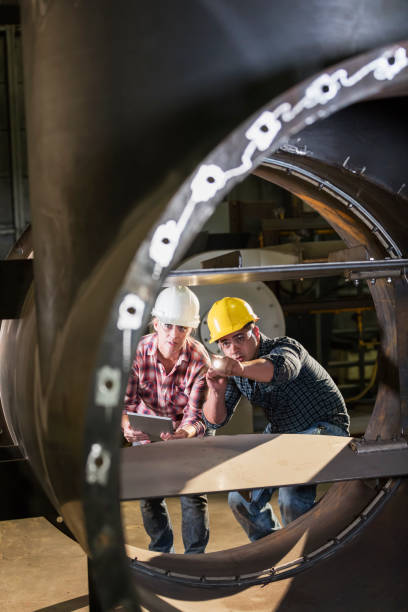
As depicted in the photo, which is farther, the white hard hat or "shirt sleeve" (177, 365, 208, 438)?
the white hard hat

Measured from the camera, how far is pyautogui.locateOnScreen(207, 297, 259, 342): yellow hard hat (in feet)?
10.1

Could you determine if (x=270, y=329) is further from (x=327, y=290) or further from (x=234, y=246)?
(x=327, y=290)

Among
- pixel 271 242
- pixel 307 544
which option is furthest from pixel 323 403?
pixel 271 242

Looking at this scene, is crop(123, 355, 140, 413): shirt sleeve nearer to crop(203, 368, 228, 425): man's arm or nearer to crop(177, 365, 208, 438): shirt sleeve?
crop(177, 365, 208, 438): shirt sleeve

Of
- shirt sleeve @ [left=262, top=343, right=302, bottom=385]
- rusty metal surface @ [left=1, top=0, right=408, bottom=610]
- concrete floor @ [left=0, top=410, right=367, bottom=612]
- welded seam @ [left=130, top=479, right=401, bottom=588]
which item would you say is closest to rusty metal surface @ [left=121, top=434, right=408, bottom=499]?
welded seam @ [left=130, top=479, right=401, bottom=588]

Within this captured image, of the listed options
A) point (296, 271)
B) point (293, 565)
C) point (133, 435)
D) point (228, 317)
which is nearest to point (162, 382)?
point (133, 435)

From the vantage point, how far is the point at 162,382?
347 centimetres

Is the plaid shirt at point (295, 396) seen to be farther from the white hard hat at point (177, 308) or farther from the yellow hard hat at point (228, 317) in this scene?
the white hard hat at point (177, 308)

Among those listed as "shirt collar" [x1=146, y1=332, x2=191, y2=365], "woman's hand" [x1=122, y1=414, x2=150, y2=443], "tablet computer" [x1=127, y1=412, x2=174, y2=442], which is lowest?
"woman's hand" [x1=122, y1=414, x2=150, y2=443]

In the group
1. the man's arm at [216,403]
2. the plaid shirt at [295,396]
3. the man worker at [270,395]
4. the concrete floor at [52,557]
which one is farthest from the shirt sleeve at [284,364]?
the concrete floor at [52,557]

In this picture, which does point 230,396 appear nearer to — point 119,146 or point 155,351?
point 155,351

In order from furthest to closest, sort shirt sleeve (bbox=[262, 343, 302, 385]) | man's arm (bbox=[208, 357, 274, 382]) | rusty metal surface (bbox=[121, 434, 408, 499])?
shirt sleeve (bbox=[262, 343, 302, 385]) < man's arm (bbox=[208, 357, 274, 382]) < rusty metal surface (bbox=[121, 434, 408, 499])

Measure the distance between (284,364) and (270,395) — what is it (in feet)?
1.51

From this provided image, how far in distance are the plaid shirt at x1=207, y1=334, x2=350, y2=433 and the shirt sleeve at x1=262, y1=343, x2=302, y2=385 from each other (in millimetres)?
130
